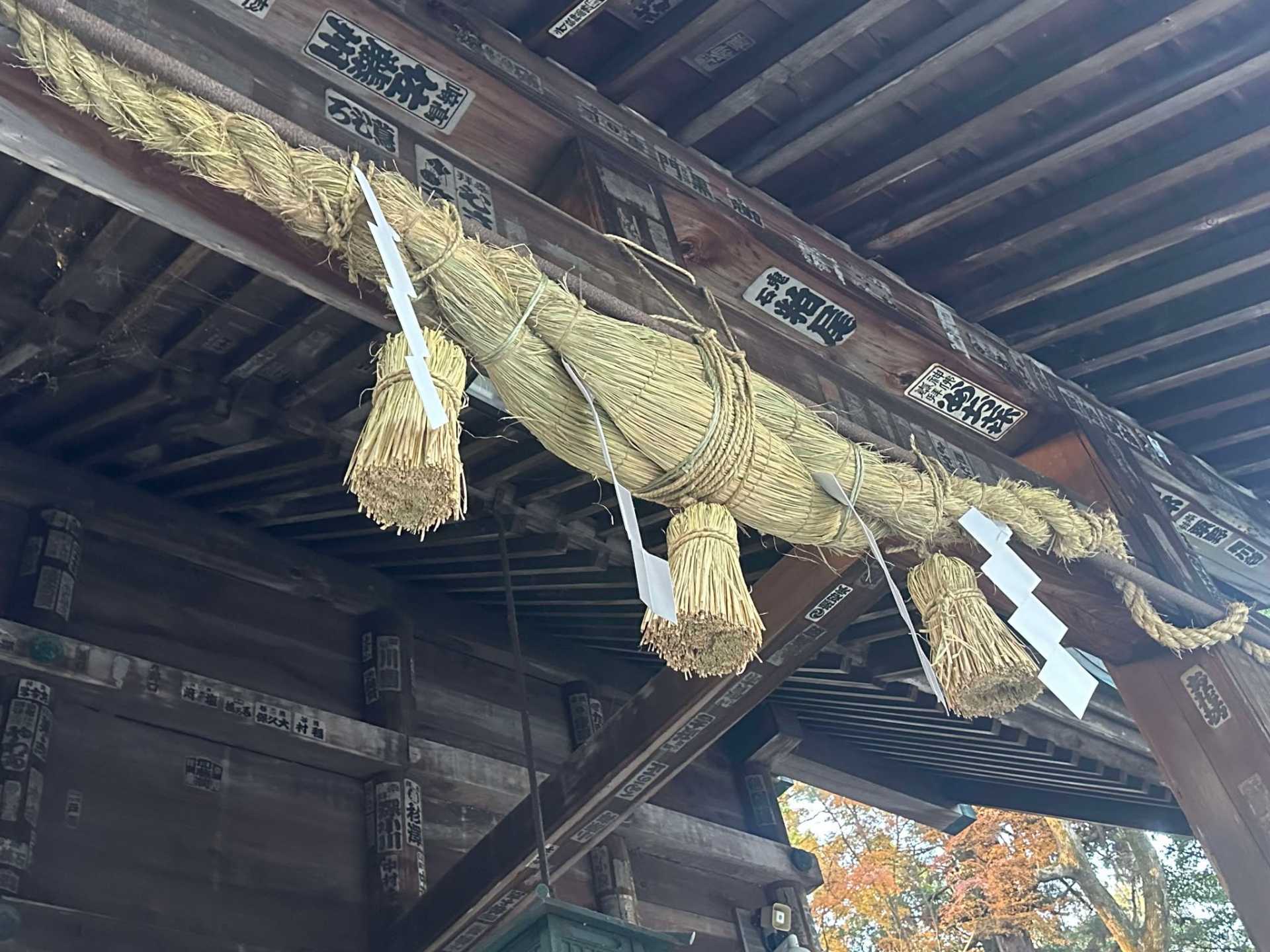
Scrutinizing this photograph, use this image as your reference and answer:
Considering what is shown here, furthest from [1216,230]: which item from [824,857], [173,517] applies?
[824,857]

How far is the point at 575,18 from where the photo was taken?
120 inches

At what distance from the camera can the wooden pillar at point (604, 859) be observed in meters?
4.66

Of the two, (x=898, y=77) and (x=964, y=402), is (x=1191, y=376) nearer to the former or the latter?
(x=964, y=402)

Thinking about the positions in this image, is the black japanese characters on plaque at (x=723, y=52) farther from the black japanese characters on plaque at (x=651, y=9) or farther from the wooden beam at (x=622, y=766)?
the wooden beam at (x=622, y=766)

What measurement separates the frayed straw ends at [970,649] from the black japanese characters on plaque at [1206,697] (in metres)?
1.34

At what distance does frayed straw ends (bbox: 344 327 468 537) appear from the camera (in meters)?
1.73

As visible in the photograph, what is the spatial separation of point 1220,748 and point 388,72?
3.29 meters

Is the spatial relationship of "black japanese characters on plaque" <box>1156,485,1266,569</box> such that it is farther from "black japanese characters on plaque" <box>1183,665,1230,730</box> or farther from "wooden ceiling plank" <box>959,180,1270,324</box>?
"wooden ceiling plank" <box>959,180,1270,324</box>

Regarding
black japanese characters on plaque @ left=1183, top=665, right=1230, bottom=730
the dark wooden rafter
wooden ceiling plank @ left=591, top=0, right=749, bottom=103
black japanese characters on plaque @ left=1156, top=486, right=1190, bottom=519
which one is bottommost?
black japanese characters on plaque @ left=1183, top=665, right=1230, bottom=730

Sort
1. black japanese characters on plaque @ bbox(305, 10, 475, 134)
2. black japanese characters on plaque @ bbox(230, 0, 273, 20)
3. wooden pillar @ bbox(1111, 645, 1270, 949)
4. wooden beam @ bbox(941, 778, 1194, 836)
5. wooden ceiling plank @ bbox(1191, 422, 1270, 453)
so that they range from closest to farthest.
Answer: black japanese characters on plaque @ bbox(230, 0, 273, 20)
black japanese characters on plaque @ bbox(305, 10, 475, 134)
wooden pillar @ bbox(1111, 645, 1270, 949)
wooden ceiling plank @ bbox(1191, 422, 1270, 453)
wooden beam @ bbox(941, 778, 1194, 836)

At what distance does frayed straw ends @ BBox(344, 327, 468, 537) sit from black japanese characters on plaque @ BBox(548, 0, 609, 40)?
1.58 metres

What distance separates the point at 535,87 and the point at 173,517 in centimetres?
213

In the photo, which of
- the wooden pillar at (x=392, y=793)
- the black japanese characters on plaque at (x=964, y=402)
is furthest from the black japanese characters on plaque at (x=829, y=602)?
the wooden pillar at (x=392, y=793)

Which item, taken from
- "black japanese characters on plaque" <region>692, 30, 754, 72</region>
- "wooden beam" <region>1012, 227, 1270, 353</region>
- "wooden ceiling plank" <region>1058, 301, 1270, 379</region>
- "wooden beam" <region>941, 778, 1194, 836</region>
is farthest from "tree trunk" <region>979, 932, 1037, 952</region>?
"black japanese characters on plaque" <region>692, 30, 754, 72</region>
